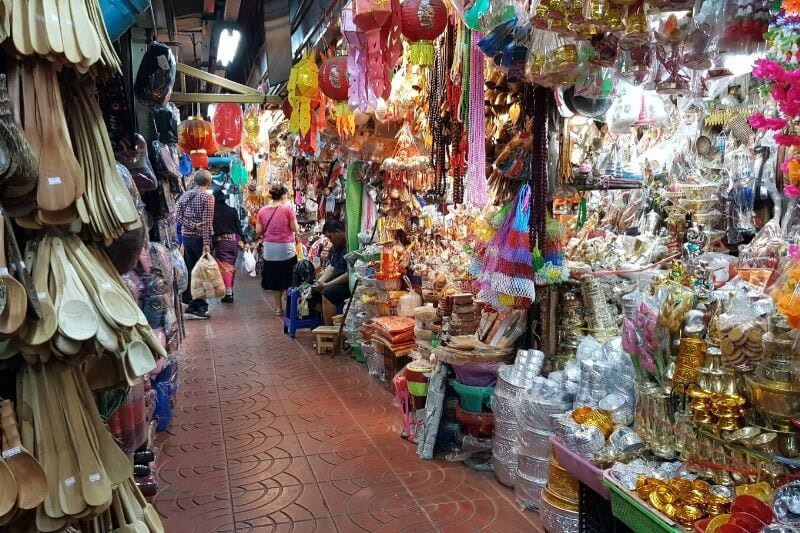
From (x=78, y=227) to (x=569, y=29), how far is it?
1.72 meters

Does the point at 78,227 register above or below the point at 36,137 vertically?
below

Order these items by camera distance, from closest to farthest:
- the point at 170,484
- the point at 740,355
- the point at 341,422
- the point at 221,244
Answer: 1. the point at 740,355
2. the point at 170,484
3. the point at 341,422
4. the point at 221,244

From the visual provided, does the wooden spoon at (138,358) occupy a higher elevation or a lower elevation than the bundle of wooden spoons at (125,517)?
higher

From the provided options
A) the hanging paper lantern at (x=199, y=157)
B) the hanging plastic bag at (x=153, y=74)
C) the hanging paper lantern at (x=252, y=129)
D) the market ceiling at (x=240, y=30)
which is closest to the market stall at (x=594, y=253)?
the market ceiling at (x=240, y=30)

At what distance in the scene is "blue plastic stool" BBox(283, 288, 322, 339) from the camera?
7.07 metres

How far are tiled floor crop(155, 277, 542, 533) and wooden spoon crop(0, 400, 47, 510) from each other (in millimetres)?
1894

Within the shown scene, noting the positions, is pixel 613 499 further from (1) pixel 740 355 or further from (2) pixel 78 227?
(2) pixel 78 227

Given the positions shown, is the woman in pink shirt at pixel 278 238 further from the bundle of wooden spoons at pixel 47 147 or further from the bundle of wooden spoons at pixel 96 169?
the bundle of wooden spoons at pixel 47 147

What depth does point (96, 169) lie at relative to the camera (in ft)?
4.65

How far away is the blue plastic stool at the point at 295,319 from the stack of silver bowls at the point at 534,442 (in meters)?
4.32

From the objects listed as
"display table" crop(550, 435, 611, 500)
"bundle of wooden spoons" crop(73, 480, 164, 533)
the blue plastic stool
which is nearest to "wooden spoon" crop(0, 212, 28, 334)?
"bundle of wooden spoons" crop(73, 480, 164, 533)

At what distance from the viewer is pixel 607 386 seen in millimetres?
2783

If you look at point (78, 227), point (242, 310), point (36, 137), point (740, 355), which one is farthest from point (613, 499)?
point (242, 310)

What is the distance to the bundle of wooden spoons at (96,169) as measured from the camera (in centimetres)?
138
